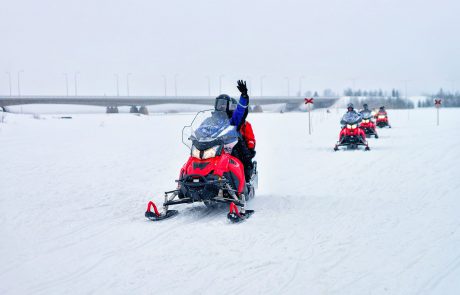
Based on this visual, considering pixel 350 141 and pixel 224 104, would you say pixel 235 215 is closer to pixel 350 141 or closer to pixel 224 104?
pixel 224 104

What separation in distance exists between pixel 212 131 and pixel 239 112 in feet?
2.44

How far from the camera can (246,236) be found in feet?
20.8

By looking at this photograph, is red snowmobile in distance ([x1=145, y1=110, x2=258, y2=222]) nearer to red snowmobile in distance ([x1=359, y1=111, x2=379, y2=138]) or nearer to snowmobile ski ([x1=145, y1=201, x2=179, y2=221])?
snowmobile ski ([x1=145, y1=201, x2=179, y2=221])

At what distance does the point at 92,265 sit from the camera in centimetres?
532

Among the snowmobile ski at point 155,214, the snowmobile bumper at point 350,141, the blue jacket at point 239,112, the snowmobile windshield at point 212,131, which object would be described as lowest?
the snowmobile ski at point 155,214

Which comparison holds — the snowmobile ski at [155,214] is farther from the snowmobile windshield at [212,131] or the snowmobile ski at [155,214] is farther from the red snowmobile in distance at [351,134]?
the red snowmobile in distance at [351,134]

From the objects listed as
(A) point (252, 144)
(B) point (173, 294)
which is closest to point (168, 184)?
(A) point (252, 144)

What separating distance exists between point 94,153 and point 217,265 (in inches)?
500

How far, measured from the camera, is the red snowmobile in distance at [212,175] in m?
7.48

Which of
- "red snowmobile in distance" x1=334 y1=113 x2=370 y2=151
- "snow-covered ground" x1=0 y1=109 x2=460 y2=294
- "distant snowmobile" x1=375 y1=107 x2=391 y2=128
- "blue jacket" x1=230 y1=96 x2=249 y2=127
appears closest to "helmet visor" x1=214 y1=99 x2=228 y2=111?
"blue jacket" x1=230 y1=96 x2=249 y2=127

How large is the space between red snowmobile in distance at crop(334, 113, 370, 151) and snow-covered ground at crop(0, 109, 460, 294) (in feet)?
16.7

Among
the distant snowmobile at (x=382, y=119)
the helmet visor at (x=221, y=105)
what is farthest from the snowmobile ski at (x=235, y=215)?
the distant snowmobile at (x=382, y=119)

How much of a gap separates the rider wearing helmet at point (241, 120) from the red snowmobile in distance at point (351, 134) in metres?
9.32

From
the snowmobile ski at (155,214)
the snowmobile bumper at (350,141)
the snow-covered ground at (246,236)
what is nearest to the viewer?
the snow-covered ground at (246,236)
